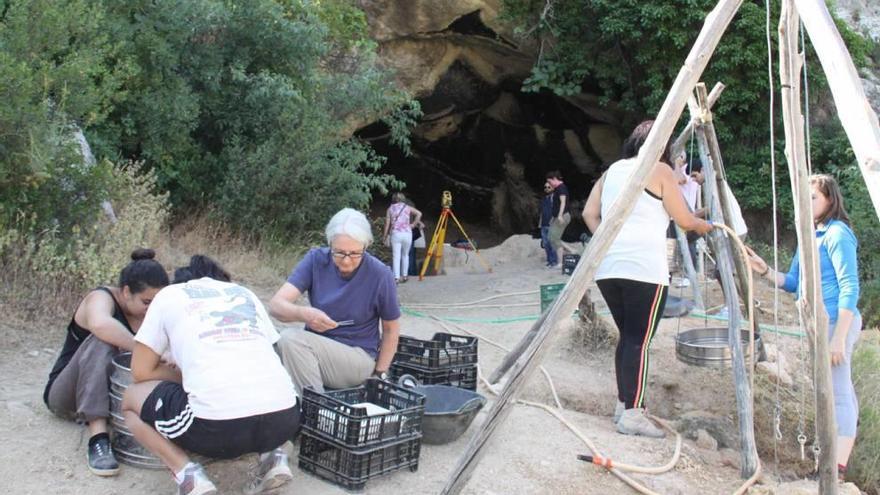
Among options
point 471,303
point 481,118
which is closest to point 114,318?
point 471,303

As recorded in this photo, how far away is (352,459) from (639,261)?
6.40 feet

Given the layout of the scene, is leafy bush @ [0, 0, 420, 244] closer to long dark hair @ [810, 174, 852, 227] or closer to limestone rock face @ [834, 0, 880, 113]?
long dark hair @ [810, 174, 852, 227]

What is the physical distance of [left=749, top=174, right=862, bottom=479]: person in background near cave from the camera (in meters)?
4.43

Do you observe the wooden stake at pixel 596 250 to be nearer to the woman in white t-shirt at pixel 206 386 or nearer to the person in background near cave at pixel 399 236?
the woman in white t-shirt at pixel 206 386

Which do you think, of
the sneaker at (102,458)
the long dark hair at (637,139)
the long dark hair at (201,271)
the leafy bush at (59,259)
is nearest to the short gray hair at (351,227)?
the long dark hair at (201,271)

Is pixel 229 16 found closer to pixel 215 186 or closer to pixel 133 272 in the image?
pixel 215 186

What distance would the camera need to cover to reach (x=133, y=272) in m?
4.08

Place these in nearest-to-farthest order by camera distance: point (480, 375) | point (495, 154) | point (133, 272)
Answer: point (133, 272) → point (480, 375) → point (495, 154)

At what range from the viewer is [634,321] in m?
4.76

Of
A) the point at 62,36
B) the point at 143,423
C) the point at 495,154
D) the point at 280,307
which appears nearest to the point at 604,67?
the point at 495,154

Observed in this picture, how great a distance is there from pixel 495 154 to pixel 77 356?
18.5 metres

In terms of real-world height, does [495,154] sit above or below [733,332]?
above

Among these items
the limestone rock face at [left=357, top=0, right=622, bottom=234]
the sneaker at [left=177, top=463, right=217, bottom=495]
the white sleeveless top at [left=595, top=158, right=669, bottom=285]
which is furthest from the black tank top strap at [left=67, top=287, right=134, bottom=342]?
the limestone rock face at [left=357, top=0, right=622, bottom=234]

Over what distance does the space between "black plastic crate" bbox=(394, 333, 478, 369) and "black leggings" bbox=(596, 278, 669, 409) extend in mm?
908
